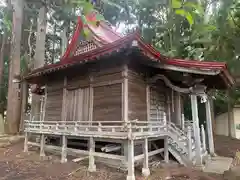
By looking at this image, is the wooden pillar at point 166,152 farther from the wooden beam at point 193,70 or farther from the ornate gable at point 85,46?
the ornate gable at point 85,46

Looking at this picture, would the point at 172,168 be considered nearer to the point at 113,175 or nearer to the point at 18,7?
the point at 113,175

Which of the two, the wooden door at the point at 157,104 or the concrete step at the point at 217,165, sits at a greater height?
the wooden door at the point at 157,104

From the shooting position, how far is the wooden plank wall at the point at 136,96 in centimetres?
792

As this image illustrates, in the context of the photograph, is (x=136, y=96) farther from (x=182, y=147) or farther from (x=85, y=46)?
(x=85, y=46)

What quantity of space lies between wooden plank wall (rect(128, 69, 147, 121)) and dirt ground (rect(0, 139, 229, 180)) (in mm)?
2140

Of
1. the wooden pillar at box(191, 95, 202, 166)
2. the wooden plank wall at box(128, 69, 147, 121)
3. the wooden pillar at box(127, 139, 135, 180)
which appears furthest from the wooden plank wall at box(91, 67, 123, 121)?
the wooden pillar at box(191, 95, 202, 166)

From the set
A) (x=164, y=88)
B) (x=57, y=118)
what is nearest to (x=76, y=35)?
(x=57, y=118)

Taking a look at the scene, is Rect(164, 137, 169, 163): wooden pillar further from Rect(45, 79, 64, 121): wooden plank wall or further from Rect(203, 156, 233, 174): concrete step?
Rect(45, 79, 64, 121): wooden plank wall

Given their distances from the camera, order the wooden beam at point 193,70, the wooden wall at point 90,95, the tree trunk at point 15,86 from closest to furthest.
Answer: the wooden beam at point 193,70, the wooden wall at point 90,95, the tree trunk at point 15,86

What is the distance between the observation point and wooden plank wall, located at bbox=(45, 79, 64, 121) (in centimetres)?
1030

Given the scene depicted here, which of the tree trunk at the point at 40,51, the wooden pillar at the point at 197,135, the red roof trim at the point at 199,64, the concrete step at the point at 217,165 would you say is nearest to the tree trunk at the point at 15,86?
the tree trunk at the point at 40,51

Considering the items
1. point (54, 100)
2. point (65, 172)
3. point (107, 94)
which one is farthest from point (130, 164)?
point (54, 100)

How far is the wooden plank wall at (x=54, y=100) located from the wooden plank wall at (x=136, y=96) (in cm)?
399

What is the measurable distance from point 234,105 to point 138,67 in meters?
17.1
